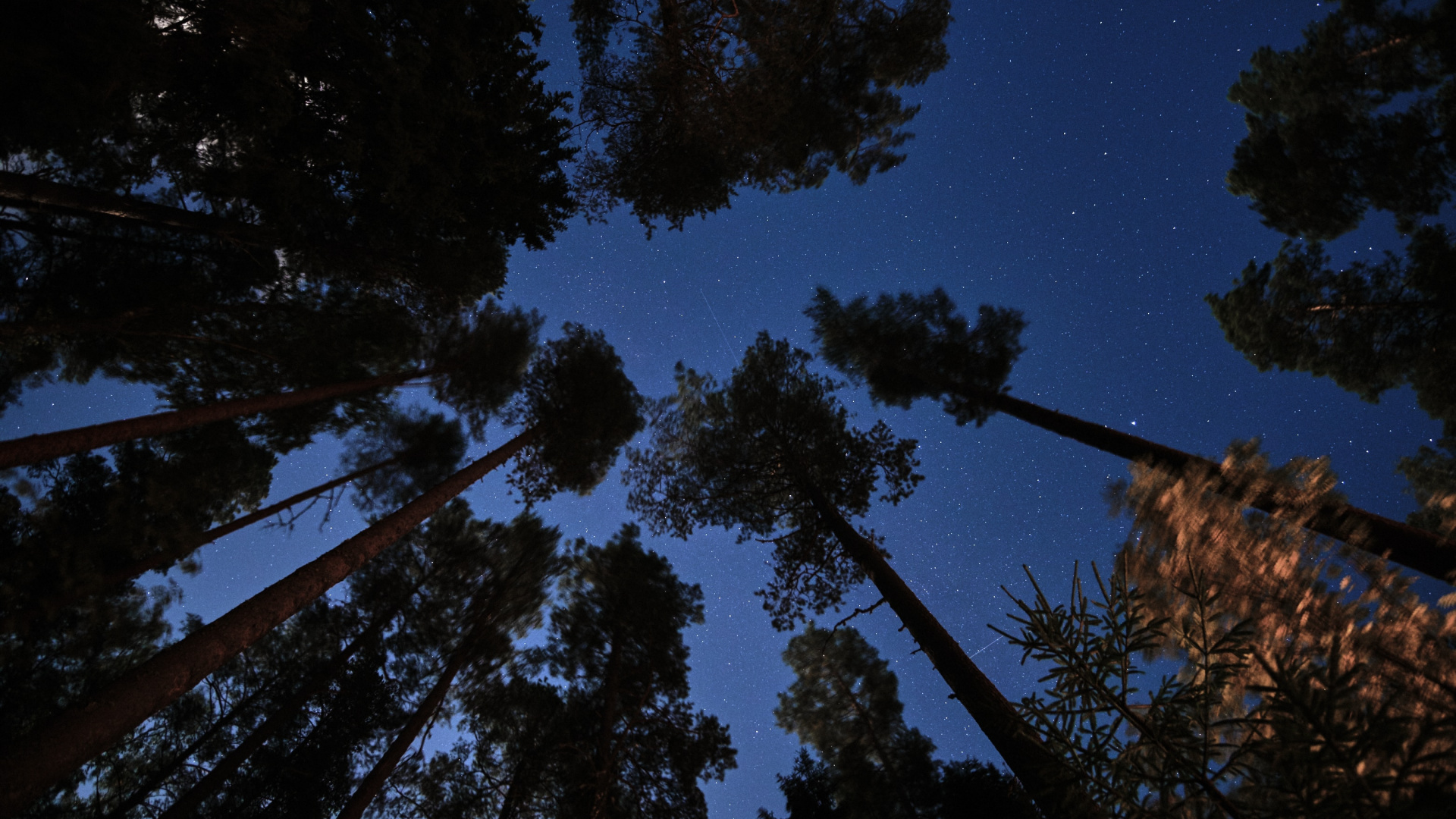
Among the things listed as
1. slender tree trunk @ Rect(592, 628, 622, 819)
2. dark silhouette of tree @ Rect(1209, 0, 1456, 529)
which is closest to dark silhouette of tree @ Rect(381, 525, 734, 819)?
slender tree trunk @ Rect(592, 628, 622, 819)

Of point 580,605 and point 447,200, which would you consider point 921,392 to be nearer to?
point 580,605

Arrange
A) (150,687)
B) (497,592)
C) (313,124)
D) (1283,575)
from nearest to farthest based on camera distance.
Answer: (1283,575) < (150,687) < (313,124) < (497,592)

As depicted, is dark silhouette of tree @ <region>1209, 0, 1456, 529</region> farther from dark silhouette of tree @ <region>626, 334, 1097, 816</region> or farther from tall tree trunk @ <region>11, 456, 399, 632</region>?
tall tree trunk @ <region>11, 456, 399, 632</region>

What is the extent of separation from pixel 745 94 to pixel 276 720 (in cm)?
1259

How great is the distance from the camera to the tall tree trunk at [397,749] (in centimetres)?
603

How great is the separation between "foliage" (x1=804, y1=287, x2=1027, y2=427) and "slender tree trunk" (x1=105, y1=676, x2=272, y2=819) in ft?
45.9

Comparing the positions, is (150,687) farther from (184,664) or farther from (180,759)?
(180,759)

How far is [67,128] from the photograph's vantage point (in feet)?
15.9

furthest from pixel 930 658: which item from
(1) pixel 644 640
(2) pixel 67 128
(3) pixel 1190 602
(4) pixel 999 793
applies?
(2) pixel 67 128

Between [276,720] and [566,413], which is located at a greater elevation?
[566,413]

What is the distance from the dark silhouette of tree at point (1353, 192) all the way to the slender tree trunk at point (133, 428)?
15.6 meters

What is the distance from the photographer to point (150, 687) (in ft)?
11.1

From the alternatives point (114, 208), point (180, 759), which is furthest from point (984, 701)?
point (180, 759)

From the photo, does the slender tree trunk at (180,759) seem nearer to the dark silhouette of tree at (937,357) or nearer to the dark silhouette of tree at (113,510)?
the dark silhouette of tree at (113,510)
